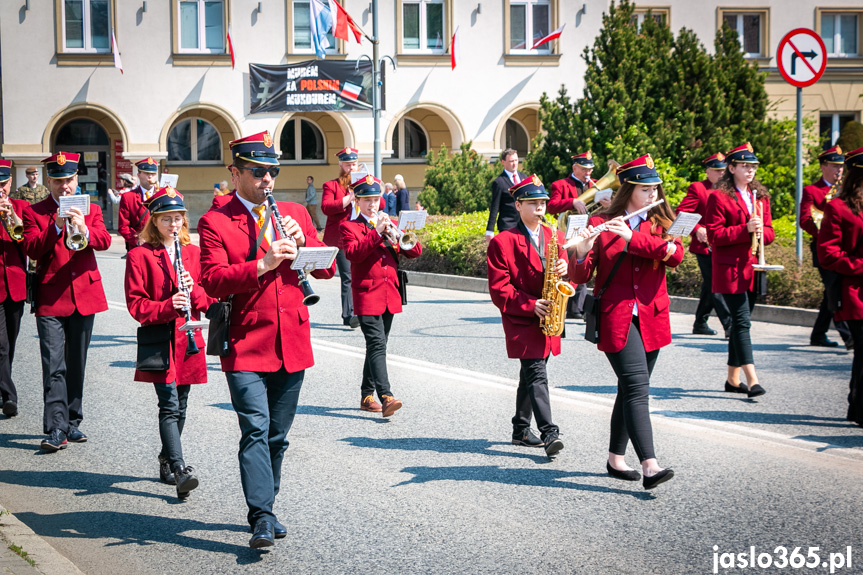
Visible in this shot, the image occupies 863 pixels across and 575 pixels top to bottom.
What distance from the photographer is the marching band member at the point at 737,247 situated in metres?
8.96

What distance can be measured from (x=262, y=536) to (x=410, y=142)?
33238mm

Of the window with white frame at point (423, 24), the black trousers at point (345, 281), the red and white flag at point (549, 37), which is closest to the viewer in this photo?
the black trousers at point (345, 281)

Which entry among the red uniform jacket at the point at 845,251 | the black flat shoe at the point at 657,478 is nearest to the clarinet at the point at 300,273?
the black flat shoe at the point at 657,478

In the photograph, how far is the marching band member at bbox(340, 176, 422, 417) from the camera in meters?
8.55

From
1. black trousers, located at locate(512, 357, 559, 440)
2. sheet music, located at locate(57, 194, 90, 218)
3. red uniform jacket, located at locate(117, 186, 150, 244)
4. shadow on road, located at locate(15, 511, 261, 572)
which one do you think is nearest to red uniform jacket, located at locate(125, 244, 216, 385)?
shadow on road, located at locate(15, 511, 261, 572)

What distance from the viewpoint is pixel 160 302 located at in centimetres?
646

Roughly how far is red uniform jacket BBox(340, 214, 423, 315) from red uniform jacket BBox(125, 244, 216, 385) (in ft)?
7.09

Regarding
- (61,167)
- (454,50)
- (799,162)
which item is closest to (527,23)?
(454,50)

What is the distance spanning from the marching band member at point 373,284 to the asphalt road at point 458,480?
0.28m

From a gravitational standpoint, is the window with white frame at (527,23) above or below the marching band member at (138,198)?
above

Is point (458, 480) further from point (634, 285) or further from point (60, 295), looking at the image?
point (60, 295)

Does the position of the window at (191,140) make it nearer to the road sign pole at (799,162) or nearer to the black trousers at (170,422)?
the road sign pole at (799,162)

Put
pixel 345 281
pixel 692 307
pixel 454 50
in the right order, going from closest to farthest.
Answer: pixel 345 281
pixel 692 307
pixel 454 50

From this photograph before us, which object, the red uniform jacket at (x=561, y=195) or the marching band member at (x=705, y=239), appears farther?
the red uniform jacket at (x=561, y=195)
